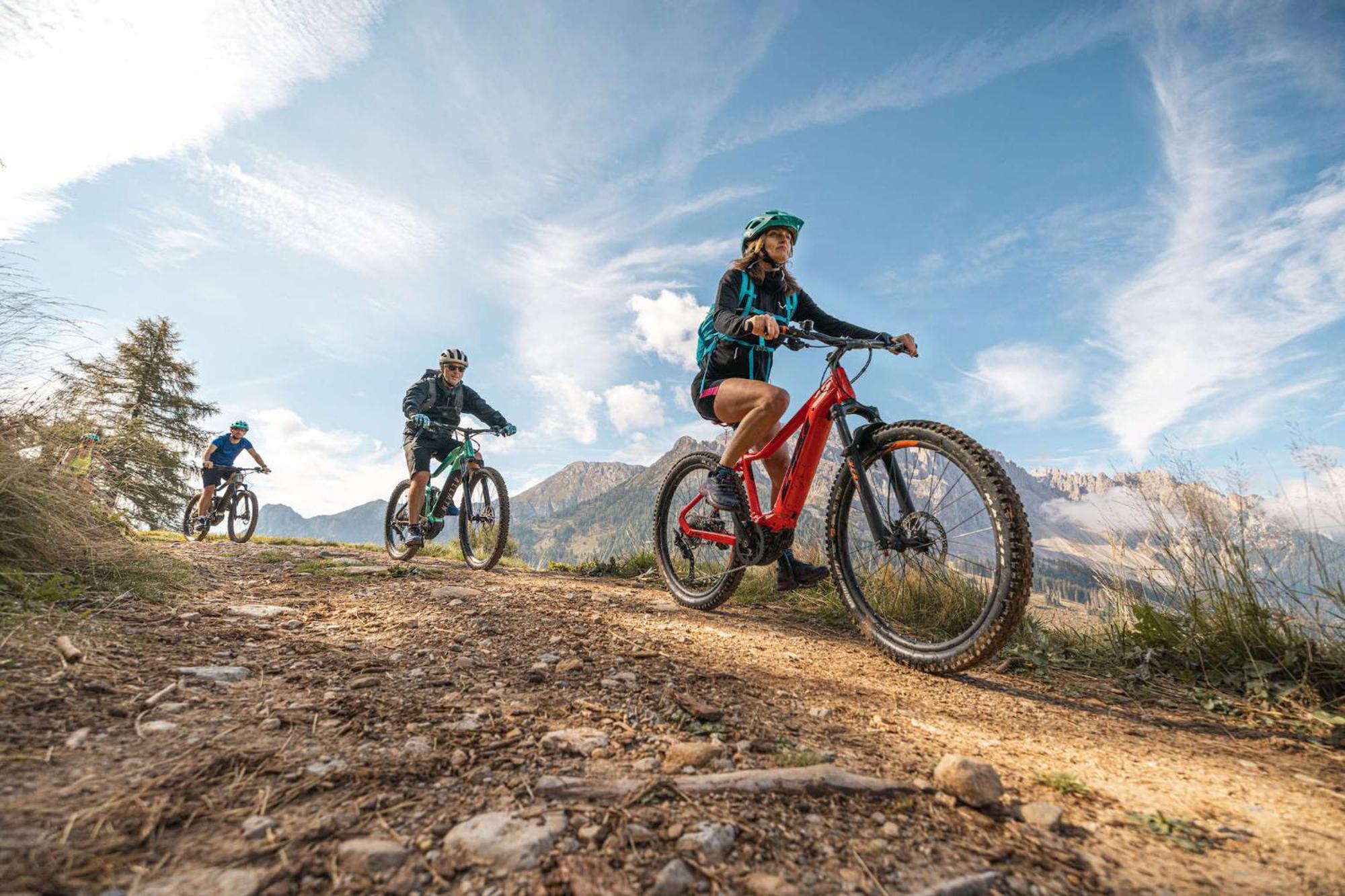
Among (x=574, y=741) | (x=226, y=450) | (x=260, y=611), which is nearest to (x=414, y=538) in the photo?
(x=260, y=611)

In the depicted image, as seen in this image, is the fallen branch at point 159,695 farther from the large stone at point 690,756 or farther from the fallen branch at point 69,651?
the large stone at point 690,756

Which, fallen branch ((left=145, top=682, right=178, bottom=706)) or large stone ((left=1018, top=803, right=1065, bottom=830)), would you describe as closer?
large stone ((left=1018, top=803, right=1065, bottom=830))

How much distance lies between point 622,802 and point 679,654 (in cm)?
168

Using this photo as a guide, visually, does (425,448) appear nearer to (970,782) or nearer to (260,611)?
(260,611)

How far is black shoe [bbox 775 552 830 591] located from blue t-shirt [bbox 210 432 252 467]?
54.0 feet

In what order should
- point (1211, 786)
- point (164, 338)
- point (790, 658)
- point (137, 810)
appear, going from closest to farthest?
point (137, 810) < point (1211, 786) < point (790, 658) < point (164, 338)

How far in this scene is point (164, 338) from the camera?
3064 centimetres

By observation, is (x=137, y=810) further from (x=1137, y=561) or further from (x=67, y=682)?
(x=1137, y=561)

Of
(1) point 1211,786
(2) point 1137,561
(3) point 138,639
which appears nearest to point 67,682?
(3) point 138,639

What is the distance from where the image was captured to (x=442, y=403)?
9.48m

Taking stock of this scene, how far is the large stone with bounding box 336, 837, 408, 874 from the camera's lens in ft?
4.00

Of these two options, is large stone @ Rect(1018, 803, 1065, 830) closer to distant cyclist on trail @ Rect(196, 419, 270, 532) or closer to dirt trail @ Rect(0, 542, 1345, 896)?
dirt trail @ Rect(0, 542, 1345, 896)

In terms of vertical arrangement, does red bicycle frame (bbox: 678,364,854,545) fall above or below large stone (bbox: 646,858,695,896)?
above

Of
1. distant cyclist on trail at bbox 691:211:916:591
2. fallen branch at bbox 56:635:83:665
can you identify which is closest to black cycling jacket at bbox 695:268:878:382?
distant cyclist on trail at bbox 691:211:916:591
